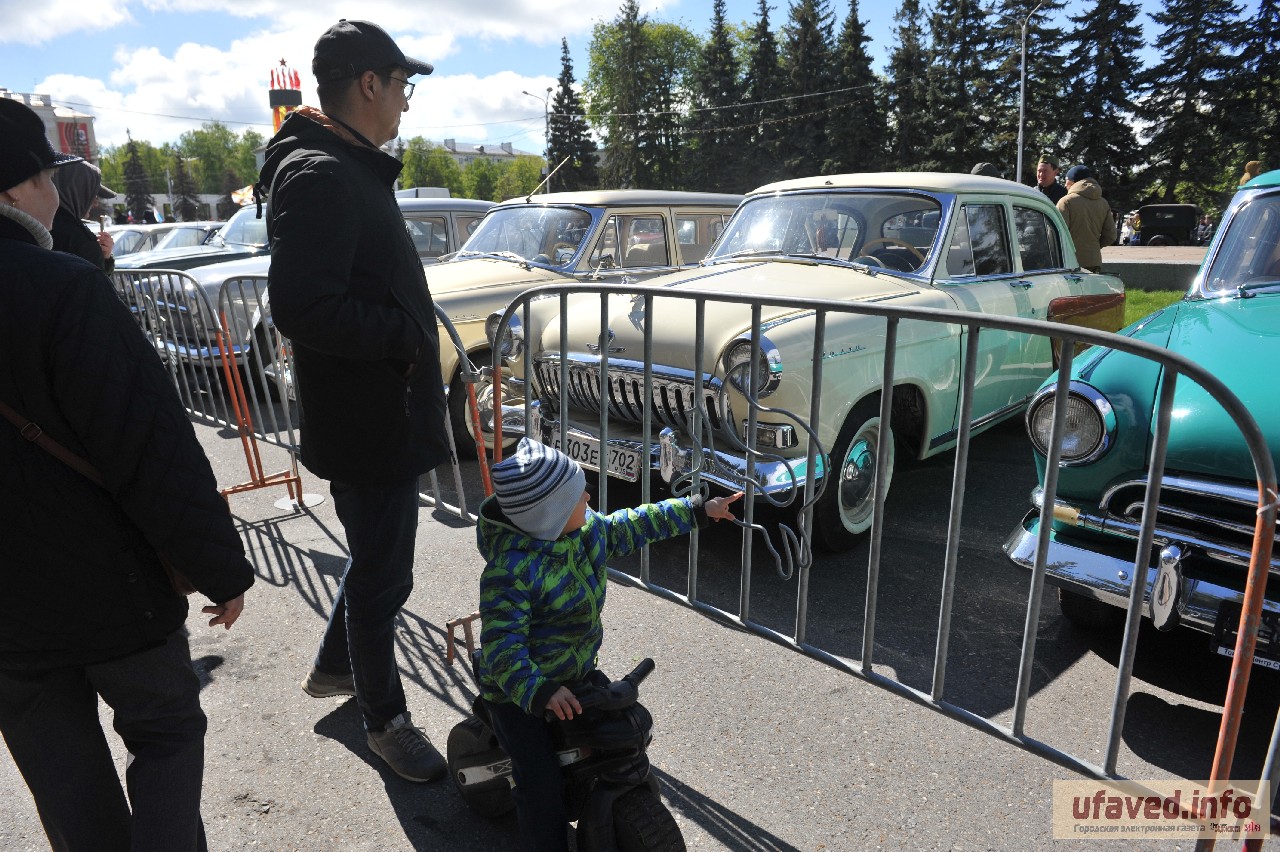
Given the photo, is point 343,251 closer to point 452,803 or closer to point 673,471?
point 452,803

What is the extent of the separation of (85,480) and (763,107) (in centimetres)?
5424

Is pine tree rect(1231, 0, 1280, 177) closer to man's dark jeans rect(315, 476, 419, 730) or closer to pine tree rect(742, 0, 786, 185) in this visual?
pine tree rect(742, 0, 786, 185)

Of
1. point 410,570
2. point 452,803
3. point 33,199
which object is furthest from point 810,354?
point 33,199

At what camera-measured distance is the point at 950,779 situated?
258 cm

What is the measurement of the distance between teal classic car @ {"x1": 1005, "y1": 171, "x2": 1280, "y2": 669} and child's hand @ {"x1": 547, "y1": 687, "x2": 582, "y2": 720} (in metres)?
1.85

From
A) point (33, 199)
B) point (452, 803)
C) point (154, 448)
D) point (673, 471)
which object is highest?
point (33, 199)

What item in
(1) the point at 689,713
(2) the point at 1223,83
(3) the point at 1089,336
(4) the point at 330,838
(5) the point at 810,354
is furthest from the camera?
(2) the point at 1223,83

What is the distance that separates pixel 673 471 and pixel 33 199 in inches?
99.6

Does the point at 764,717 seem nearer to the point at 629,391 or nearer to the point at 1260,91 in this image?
the point at 629,391

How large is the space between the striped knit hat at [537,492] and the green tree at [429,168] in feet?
386

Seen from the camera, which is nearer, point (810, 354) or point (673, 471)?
point (673, 471)

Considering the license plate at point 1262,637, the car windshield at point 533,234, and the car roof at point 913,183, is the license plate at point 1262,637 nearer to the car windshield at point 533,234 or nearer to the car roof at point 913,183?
the car roof at point 913,183

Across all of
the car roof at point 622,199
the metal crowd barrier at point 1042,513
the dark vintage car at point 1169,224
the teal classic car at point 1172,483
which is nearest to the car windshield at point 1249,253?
the teal classic car at point 1172,483

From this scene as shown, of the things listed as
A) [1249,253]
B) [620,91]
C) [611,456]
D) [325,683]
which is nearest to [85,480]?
[325,683]
